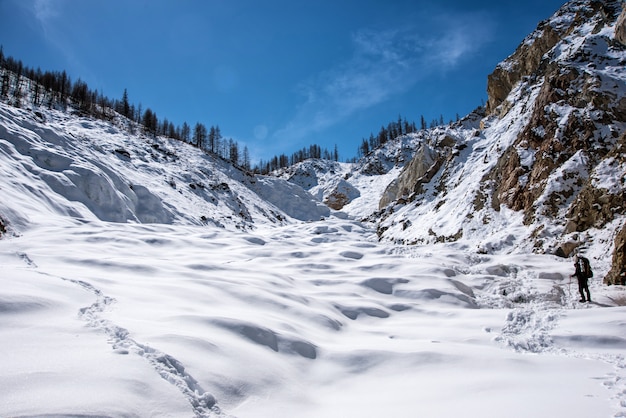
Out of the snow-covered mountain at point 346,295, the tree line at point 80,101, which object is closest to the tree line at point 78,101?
the tree line at point 80,101

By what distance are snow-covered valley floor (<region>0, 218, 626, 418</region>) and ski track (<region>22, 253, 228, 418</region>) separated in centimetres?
2

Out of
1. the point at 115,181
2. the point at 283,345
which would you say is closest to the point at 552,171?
the point at 283,345

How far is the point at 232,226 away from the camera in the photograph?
137 ft

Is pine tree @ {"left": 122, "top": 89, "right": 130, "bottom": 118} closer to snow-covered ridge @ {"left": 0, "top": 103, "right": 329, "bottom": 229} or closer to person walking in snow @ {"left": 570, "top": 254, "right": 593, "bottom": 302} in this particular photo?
snow-covered ridge @ {"left": 0, "top": 103, "right": 329, "bottom": 229}

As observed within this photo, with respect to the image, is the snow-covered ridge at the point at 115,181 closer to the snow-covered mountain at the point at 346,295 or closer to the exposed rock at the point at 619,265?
the snow-covered mountain at the point at 346,295

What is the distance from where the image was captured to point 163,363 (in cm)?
425

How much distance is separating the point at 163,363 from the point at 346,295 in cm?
779

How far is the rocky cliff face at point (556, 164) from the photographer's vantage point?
16375 mm

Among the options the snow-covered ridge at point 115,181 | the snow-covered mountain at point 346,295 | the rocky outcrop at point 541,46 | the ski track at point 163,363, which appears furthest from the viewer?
the rocky outcrop at point 541,46

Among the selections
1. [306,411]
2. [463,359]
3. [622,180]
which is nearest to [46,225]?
[306,411]

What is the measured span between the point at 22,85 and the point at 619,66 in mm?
97378

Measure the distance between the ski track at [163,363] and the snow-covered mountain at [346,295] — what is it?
0.08 ft

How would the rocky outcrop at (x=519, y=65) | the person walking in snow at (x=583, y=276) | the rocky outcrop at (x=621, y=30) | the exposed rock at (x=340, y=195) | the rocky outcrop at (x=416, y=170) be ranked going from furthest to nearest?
1. the exposed rock at (x=340, y=195)
2. the rocky outcrop at (x=416, y=170)
3. the rocky outcrop at (x=519, y=65)
4. the rocky outcrop at (x=621, y=30)
5. the person walking in snow at (x=583, y=276)

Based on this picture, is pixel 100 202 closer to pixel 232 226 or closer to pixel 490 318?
pixel 232 226
